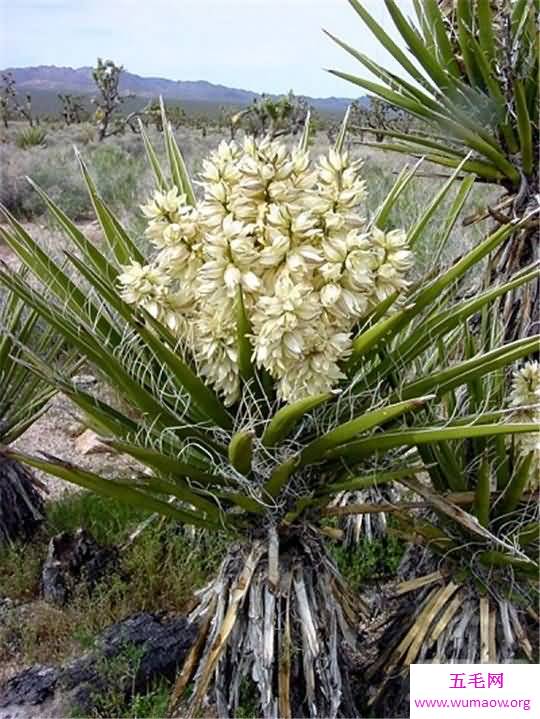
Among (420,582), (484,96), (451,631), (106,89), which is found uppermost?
(106,89)

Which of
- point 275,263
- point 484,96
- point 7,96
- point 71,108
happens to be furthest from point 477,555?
point 71,108

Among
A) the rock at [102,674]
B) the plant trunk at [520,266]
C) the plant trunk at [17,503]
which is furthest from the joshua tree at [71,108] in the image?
the rock at [102,674]

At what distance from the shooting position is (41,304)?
1.59m

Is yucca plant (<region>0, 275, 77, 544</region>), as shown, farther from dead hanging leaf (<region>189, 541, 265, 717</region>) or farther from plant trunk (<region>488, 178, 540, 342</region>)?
plant trunk (<region>488, 178, 540, 342</region>)

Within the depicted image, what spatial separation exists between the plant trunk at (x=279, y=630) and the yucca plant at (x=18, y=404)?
1175mm

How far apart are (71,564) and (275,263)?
1737 millimetres

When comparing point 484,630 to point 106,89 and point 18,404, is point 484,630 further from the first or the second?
point 106,89

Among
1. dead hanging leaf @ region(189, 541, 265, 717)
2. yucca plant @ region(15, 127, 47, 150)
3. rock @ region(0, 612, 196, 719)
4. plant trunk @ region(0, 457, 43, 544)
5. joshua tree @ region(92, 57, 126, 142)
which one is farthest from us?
joshua tree @ region(92, 57, 126, 142)

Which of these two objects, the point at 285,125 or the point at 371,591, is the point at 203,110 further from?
Answer: the point at 371,591

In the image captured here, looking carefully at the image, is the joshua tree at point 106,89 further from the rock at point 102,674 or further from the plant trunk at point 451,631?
the plant trunk at point 451,631

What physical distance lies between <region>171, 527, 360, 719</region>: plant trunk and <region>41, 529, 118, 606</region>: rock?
0.91 m

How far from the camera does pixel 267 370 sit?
4.88ft

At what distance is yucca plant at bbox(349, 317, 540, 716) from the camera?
1.86 m

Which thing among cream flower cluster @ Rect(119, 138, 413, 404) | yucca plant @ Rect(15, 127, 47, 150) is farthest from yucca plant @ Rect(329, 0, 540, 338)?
yucca plant @ Rect(15, 127, 47, 150)
